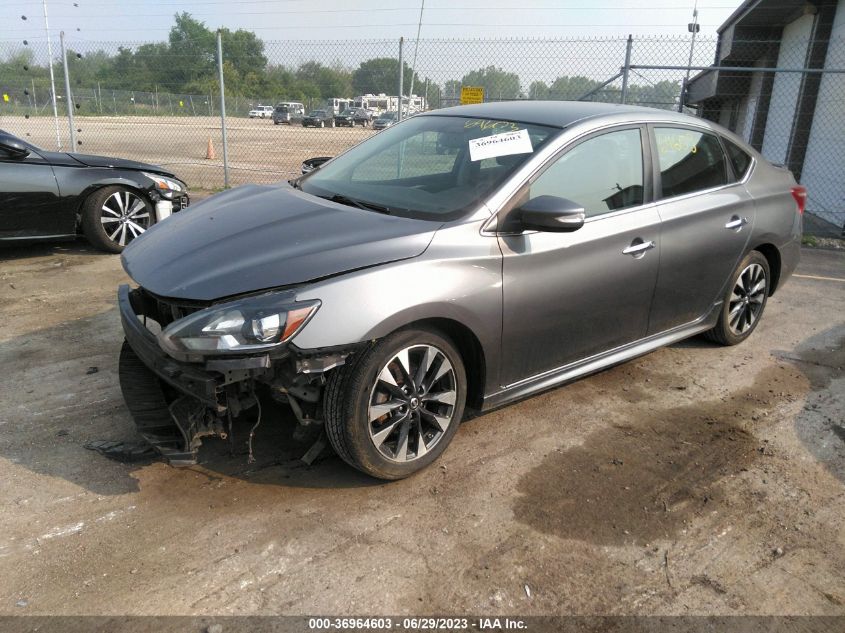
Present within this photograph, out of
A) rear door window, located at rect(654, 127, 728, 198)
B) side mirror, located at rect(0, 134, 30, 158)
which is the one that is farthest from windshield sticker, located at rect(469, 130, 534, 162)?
side mirror, located at rect(0, 134, 30, 158)

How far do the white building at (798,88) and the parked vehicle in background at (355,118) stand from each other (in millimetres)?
16451

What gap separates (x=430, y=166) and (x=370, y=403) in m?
1.70

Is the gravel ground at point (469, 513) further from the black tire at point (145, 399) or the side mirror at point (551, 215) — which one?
the side mirror at point (551, 215)

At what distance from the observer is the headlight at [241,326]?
8.95 feet

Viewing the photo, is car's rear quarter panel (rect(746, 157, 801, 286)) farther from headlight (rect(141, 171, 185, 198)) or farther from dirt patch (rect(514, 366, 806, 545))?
headlight (rect(141, 171, 185, 198))

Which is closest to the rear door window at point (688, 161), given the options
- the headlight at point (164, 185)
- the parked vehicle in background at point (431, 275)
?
the parked vehicle in background at point (431, 275)

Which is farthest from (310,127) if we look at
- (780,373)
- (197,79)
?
(780,373)

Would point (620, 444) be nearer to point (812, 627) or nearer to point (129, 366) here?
point (812, 627)

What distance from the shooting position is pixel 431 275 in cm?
306

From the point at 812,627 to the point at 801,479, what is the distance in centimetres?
114

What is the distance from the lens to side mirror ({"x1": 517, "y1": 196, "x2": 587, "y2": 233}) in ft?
10.5

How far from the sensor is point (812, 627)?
243cm

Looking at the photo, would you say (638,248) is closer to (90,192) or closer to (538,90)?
(90,192)

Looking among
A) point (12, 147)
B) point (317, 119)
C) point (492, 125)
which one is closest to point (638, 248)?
point (492, 125)
